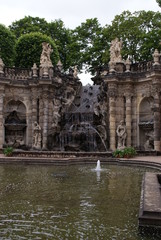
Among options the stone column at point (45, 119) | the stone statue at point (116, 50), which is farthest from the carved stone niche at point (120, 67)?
Answer: the stone column at point (45, 119)

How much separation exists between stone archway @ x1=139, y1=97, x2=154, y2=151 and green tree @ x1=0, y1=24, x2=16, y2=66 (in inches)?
754

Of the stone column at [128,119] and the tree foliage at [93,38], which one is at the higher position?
the tree foliage at [93,38]

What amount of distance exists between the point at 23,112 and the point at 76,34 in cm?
2049

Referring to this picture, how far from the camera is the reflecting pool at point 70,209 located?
5.50 meters

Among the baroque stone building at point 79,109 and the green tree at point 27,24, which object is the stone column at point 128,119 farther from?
the green tree at point 27,24

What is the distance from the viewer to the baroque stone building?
81.3 feet

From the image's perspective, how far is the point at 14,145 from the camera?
1102 inches

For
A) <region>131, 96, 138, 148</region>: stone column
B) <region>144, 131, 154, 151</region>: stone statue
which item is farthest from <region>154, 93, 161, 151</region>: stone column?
<region>131, 96, 138, 148</region>: stone column

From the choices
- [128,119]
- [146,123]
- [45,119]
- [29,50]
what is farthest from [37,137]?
[29,50]

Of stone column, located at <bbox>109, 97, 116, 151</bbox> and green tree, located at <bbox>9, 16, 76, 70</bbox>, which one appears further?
green tree, located at <bbox>9, 16, 76, 70</bbox>

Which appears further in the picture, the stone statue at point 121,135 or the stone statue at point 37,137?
the stone statue at point 37,137

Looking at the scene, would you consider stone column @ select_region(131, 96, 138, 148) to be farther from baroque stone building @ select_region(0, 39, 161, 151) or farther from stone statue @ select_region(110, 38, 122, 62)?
stone statue @ select_region(110, 38, 122, 62)

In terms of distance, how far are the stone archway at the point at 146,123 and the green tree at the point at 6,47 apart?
19.1 m

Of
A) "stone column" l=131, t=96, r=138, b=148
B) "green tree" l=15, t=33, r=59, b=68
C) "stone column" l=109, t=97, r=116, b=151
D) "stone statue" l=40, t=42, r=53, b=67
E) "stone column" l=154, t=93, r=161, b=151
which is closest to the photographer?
"stone column" l=154, t=93, r=161, b=151
